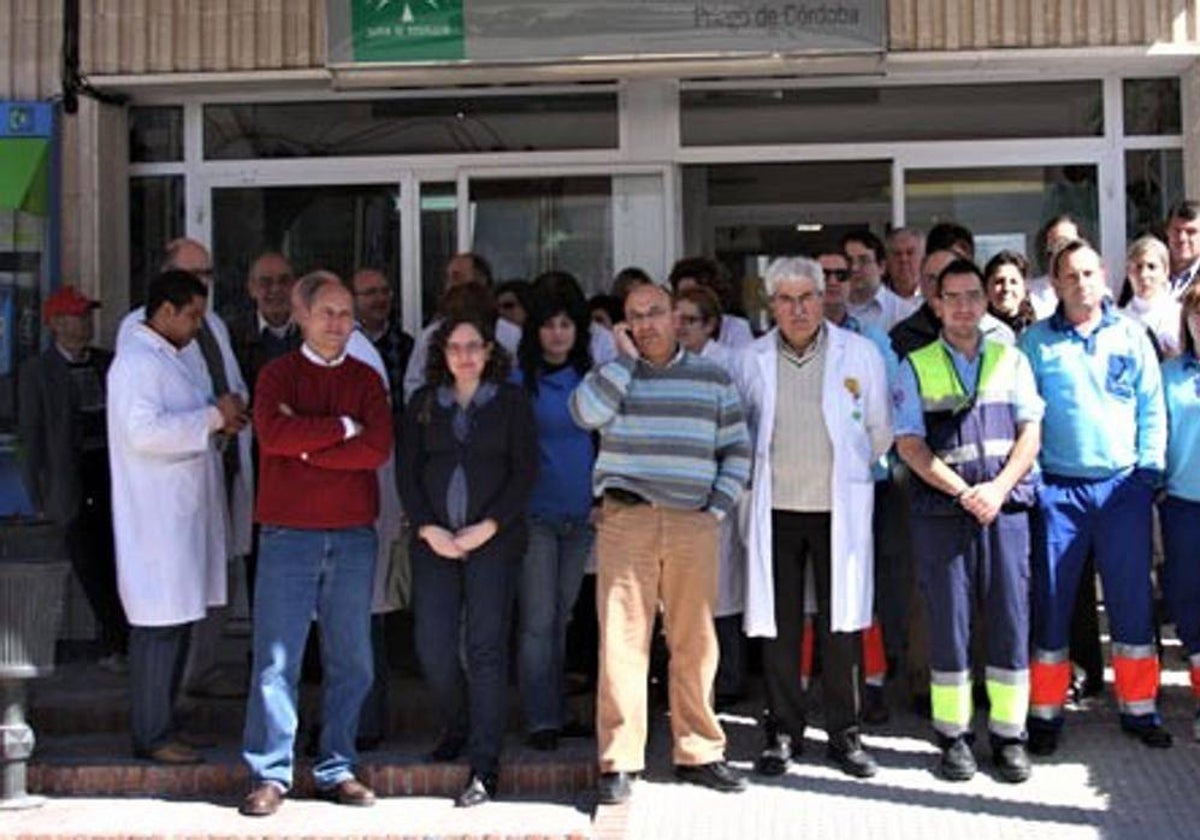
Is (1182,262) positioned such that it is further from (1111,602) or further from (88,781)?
(88,781)

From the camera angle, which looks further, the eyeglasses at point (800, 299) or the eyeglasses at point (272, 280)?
the eyeglasses at point (272, 280)

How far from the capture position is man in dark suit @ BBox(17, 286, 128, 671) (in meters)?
7.09

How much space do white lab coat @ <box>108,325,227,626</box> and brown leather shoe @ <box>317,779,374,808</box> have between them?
0.90m

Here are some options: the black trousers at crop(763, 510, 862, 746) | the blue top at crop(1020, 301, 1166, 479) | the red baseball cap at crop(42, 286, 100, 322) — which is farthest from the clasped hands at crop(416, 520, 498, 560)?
the red baseball cap at crop(42, 286, 100, 322)

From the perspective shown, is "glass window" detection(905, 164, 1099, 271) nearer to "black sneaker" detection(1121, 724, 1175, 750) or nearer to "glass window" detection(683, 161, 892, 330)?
"glass window" detection(683, 161, 892, 330)

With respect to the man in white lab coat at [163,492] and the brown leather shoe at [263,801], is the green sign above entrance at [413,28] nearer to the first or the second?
the man in white lab coat at [163,492]

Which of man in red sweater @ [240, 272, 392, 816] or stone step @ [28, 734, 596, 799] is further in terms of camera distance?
stone step @ [28, 734, 596, 799]

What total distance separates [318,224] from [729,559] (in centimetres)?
381

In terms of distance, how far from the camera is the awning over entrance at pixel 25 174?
26.4 feet

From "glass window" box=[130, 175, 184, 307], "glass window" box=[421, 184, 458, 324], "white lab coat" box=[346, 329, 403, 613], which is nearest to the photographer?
"white lab coat" box=[346, 329, 403, 613]

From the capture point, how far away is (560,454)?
6223mm

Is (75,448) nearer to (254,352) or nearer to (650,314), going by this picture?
(254,352)

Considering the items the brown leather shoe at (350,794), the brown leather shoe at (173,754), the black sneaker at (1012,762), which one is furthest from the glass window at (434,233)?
the black sneaker at (1012,762)

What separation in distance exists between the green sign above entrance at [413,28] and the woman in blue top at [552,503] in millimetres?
2175
